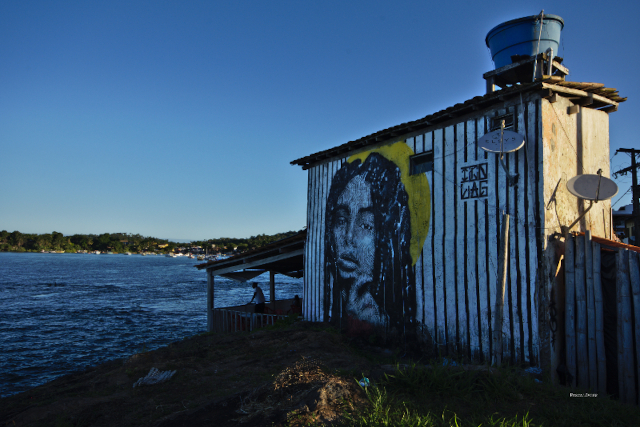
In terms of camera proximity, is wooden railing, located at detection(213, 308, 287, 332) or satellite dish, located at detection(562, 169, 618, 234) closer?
satellite dish, located at detection(562, 169, 618, 234)

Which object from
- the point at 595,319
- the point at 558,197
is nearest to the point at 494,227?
the point at 558,197

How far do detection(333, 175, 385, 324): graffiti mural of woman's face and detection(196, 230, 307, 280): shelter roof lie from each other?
2144mm

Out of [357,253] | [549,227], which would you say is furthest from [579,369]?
[357,253]

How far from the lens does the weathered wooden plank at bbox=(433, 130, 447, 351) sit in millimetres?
8609

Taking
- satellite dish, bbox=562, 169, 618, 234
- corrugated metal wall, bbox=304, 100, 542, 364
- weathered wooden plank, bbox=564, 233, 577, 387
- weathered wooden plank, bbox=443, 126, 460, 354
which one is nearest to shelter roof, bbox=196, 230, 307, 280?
corrugated metal wall, bbox=304, 100, 542, 364

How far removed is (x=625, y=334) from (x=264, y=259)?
34.6ft

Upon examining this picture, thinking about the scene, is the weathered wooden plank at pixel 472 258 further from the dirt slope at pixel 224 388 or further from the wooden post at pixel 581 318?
the dirt slope at pixel 224 388

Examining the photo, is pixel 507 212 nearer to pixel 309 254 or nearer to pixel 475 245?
pixel 475 245

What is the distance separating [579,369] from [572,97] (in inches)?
202

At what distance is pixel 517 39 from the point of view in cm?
876

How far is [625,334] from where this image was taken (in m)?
6.41

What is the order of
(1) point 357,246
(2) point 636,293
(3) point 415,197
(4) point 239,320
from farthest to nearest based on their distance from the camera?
(4) point 239,320, (1) point 357,246, (3) point 415,197, (2) point 636,293

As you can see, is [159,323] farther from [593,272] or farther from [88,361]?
[593,272]

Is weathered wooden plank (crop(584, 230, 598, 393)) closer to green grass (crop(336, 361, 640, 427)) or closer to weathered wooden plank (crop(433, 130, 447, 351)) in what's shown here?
green grass (crop(336, 361, 640, 427))
